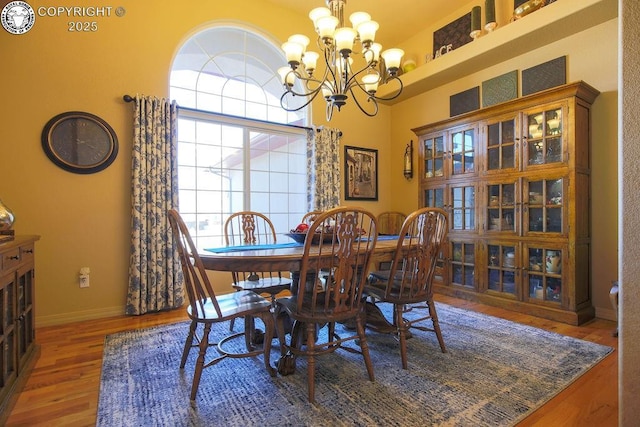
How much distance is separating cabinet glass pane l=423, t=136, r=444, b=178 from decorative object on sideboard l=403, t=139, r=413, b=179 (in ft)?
1.78

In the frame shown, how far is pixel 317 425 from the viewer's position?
4.76 ft

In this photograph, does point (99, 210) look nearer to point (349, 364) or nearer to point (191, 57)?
point (191, 57)

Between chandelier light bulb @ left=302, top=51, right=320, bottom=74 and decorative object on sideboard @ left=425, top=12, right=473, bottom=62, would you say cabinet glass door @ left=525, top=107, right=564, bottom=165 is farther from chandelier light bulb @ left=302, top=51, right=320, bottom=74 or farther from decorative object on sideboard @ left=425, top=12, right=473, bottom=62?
chandelier light bulb @ left=302, top=51, right=320, bottom=74

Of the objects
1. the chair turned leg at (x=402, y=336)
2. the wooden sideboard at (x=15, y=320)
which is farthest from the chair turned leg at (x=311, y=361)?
the wooden sideboard at (x=15, y=320)

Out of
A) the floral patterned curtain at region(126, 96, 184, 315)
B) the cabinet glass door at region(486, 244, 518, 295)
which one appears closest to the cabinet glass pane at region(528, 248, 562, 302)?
the cabinet glass door at region(486, 244, 518, 295)

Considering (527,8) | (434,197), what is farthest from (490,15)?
(434,197)

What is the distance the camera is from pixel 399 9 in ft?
13.4

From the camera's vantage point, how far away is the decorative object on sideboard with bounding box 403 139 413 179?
15.5 ft

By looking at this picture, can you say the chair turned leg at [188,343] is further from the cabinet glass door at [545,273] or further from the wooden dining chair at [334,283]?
the cabinet glass door at [545,273]

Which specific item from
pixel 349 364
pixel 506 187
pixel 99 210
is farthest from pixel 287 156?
pixel 349 364

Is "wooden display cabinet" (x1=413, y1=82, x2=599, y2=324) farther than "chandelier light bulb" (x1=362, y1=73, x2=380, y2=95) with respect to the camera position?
Yes

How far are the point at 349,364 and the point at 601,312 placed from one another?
8.44 feet

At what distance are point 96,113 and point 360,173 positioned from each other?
128 inches

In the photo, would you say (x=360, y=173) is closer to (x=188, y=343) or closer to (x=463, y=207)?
(x=463, y=207)
